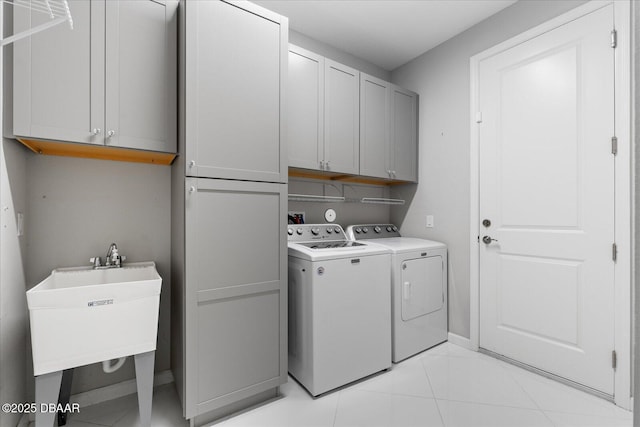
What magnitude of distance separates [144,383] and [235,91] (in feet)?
5.08

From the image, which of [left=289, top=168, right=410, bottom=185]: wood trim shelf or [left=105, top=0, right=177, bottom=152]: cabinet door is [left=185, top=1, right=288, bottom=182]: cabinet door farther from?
[left=289, top=168, right=410, bottom=185]: wood trim shelf

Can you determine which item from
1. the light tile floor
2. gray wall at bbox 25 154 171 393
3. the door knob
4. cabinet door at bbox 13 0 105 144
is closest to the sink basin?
gray wall at bbox 25 154 171 393

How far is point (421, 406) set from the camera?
1.73 meters

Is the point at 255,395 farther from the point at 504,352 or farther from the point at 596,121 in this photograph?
the point at 596,121

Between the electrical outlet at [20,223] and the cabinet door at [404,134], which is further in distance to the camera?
the cabinet door at [404,134]

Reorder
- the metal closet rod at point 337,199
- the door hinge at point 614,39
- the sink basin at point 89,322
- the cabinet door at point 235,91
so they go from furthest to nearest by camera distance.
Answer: the metal closet rod at point 337,199 → the door hinge at point 614,39 → the cabinet door at point 235,91 → the sink basin at point 89,322

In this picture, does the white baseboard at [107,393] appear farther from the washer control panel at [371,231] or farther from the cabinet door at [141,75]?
Answer: the washer control panel at [371,231]

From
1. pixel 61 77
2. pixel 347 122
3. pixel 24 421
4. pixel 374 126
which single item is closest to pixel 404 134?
pixel 374 126

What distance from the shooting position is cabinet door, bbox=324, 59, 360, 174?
92.7 inches

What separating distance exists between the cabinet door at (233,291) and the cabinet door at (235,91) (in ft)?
0.39

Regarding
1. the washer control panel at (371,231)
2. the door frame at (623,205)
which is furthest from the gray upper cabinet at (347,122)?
the door frame at (623,205)

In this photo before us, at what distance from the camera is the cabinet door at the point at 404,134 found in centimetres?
276

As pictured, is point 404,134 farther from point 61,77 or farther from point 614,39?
point 61,77

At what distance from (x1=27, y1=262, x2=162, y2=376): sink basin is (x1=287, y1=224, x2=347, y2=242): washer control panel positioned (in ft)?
3.66
